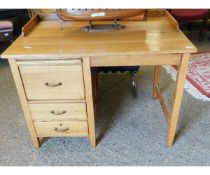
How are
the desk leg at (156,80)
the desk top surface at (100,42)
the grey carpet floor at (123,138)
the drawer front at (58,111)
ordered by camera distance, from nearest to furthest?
the desk top surface at (100,42) → the drawer front at (58,111) → the grey carpet floor at (123,138) → the desk leg at (156,80)

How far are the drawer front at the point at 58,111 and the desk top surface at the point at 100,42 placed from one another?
0.97 feet

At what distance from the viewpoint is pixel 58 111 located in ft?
3.87

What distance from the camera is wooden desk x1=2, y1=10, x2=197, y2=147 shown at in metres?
1.00

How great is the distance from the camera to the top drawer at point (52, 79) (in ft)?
3.34

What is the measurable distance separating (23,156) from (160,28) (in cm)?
113

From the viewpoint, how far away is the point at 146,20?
1.40m

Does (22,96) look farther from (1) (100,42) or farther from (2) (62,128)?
(1) (100,42)

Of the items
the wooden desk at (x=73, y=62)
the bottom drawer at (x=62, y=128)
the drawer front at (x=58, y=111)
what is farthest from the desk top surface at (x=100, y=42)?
the bottom drawer at (x=62, y=128)

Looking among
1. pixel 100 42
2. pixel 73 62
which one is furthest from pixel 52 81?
pixel 100 42

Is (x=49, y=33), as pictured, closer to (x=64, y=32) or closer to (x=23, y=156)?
(x=64, y=32)

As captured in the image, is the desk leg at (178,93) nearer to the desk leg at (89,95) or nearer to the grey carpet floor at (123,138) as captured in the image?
the grey carpet floor at (123,138)

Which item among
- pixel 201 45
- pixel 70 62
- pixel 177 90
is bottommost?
pixel 201 45

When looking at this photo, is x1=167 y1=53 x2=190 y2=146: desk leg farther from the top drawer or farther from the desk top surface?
the top drawer
